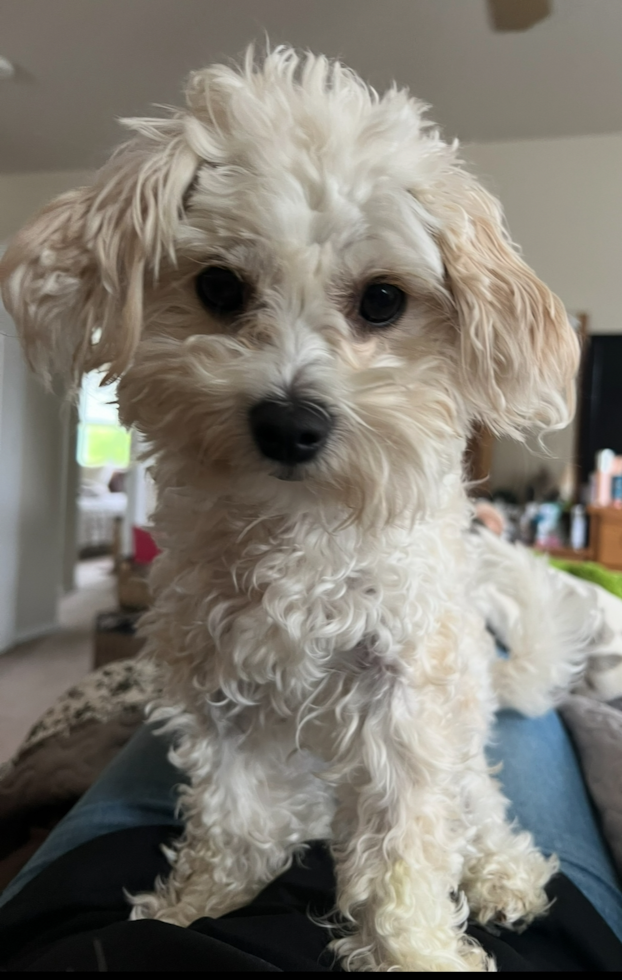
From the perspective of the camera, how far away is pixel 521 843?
→ 0.93m

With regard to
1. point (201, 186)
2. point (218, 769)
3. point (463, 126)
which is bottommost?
point (218, 769)

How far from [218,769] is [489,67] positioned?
1.01 meters

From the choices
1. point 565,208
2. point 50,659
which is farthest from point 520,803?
point 565,208

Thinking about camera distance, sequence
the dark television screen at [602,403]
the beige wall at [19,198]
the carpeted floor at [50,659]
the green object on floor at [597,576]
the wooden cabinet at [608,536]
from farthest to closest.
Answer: the wooden cabinet at [608,536], the dark television screen at [602,403], the green object on floor at [597,576], the carpeted floor at [50,659], the beige wall at [19,198]

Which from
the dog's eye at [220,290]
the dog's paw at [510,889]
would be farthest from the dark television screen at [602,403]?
the dog's eye at [220,290]

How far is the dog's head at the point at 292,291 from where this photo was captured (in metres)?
0.60

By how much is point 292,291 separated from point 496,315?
23 cm

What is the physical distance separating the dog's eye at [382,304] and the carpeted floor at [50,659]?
1.70 feet

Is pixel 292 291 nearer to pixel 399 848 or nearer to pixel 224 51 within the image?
pixel 224 51

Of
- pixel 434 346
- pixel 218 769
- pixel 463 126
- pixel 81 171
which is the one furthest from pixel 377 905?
pixel 463 126

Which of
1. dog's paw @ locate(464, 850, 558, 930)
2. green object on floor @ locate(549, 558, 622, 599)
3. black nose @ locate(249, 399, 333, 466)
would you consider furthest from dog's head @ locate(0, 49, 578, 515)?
green object on floor @ locate(549, 558, 622, 599)

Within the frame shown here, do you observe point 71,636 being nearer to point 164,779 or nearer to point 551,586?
point 164,779

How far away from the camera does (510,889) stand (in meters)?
0.85

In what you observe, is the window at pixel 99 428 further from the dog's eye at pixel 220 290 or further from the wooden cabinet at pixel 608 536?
the wooden cabinet at pixel 608 536
